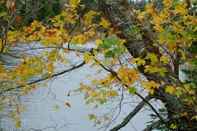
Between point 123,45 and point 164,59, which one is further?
point 123,45

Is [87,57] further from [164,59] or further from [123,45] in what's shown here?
[164,59]

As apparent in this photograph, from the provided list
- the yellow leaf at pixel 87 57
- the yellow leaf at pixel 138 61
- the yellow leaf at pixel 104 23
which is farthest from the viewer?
the yellow leaf at pixel 104 23

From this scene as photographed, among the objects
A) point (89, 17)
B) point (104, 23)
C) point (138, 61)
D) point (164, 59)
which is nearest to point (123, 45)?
point (138, 61)

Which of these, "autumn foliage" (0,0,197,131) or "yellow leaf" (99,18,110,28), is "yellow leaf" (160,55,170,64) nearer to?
"autumn foliage" (0,0,197,131)

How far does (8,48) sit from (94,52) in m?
0.73

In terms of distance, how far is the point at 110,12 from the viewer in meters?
3.88

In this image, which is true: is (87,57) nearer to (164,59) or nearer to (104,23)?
(164,59)

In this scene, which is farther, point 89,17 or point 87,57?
point 89,17

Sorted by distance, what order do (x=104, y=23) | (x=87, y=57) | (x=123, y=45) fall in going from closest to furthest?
(x=87, y=57) < (x=123, y=45) < (x=104, y=23)

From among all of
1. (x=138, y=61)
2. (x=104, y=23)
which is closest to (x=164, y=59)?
(x=138, y=61)

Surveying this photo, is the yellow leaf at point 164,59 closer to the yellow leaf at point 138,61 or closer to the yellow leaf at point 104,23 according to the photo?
the yellow leaf at point 138,61

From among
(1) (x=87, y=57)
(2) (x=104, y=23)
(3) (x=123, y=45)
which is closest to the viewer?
(1) (x=87, y=57)

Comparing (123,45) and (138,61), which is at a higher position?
(123,45)

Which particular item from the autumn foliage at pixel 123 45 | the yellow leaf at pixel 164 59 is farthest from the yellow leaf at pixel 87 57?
the yellow leaf at pixel 164 59
